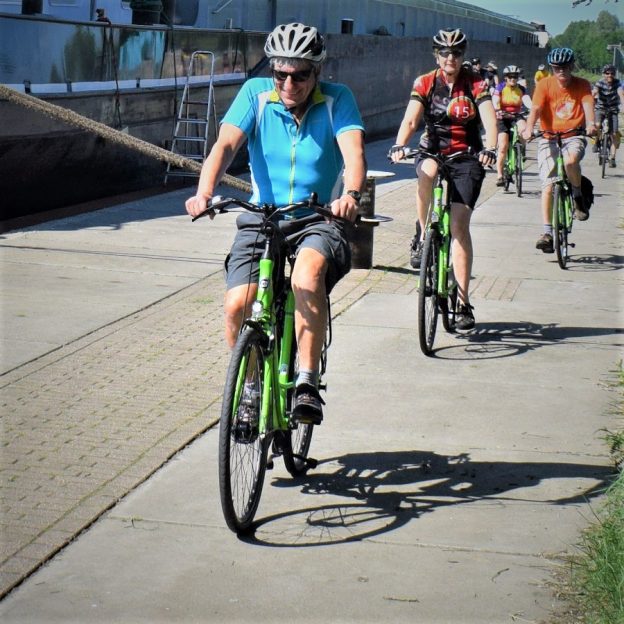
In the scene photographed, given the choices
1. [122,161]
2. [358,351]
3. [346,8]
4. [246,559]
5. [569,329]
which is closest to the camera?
[246,559]

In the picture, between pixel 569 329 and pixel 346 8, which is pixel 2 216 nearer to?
pixel 569 329

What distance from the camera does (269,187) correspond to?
5566mm

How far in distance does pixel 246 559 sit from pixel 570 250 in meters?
9.61

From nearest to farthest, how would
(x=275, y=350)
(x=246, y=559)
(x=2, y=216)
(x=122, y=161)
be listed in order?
(x=246, y=559) → (x=275, y=350) → (x=2, y=216) → (x=122, y=161)

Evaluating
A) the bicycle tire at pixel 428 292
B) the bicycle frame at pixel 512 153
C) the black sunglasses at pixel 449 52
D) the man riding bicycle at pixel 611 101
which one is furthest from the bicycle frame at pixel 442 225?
the man riding bicycle at pixel 611 101

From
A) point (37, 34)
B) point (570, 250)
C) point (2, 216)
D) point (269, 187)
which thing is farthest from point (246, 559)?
point (37, 34)

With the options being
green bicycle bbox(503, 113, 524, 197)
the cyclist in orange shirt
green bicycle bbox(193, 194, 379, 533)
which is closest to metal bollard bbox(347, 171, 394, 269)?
the cyclist in orange shirt

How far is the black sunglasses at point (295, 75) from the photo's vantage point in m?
5.38

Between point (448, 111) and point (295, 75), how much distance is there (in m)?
3.79

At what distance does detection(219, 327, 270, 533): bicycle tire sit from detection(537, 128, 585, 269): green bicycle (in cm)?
755

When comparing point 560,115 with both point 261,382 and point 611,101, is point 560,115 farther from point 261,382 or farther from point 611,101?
point 611,101

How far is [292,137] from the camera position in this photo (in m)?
5.52

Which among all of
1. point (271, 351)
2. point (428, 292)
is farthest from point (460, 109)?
point (271, 351)

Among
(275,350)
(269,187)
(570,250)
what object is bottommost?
(570,250)
